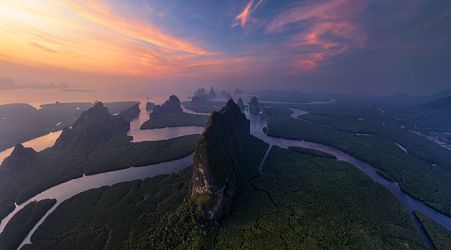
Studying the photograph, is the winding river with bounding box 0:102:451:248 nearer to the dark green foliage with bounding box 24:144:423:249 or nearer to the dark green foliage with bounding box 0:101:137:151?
the dark green foliage with bounding box 24:144:423:249

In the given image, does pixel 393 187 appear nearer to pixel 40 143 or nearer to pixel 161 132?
pixel 161 132

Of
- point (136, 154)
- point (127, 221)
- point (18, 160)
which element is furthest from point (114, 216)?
point (18, 160)

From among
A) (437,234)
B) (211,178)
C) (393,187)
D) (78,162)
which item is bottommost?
(437,234)

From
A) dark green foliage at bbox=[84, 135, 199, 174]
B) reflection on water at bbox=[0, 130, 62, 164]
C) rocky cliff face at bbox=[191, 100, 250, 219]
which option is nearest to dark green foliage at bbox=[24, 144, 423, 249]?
rocky cliff face at bbox=[191, 100, 250, 219]

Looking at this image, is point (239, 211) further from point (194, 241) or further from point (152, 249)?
point (152, 249)

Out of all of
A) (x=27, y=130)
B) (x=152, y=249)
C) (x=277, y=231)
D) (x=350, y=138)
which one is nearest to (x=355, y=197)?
(x=277, y=231)

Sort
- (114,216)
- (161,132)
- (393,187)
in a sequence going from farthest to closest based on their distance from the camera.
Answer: (161,132) < (393,187) < (114,216)

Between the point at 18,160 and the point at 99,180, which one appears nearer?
the point at 99,180
